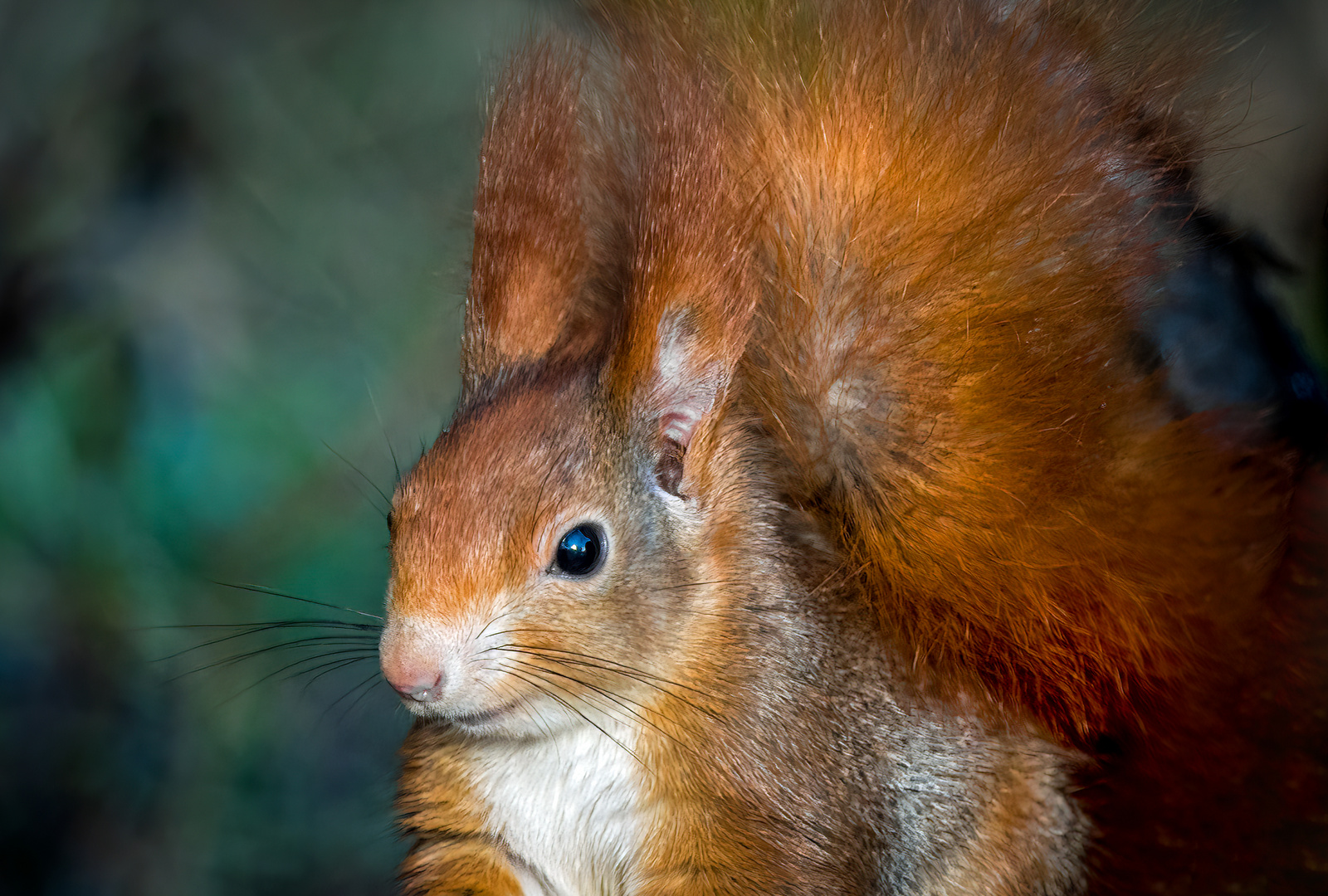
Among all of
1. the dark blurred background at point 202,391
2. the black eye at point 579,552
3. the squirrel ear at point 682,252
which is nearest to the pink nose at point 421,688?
the black eye at point 579,552

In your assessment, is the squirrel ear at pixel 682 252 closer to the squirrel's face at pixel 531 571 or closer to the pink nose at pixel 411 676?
the squirrel's face at pixel 531 571

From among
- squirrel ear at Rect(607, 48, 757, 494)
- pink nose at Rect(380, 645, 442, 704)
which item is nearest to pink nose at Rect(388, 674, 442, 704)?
pink nose at Rect(380, 645, 442, 704)

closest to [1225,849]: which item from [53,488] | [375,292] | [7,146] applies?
[375,292]

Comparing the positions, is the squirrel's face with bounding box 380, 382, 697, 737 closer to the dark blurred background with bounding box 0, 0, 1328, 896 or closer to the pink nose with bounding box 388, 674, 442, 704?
the pink nose with bounding box 388, 674, 442, 704

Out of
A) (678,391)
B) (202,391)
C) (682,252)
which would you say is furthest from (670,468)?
(202,391)

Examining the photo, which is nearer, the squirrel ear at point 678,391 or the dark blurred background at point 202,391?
the squirrel ear at point 678,391
